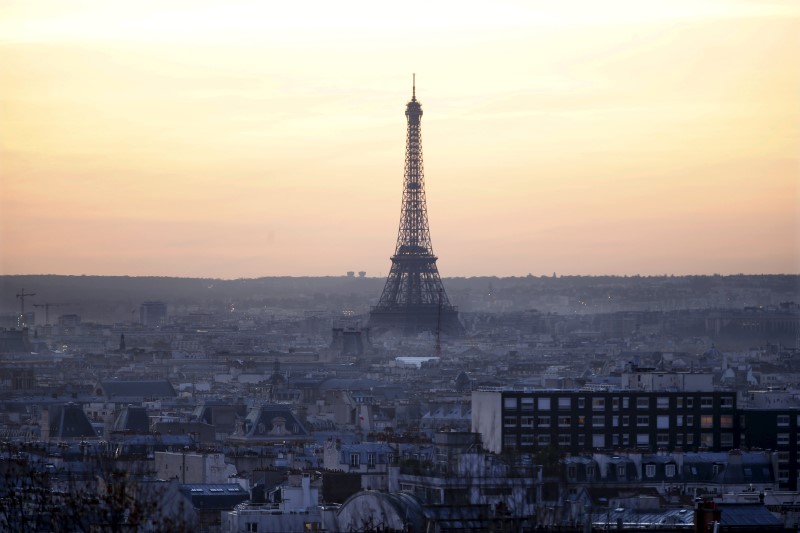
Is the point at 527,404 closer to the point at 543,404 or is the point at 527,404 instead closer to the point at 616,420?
the point at 543,404

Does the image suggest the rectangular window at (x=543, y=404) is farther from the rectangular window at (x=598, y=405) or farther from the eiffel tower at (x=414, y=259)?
the eiffel tower at (x=414, y=259)

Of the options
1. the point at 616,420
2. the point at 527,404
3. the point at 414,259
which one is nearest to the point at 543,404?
the point at 527,404

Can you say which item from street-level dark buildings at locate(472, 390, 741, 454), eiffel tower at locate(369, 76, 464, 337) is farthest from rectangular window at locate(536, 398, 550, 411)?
eiffel tower at locate(369, 76, 464, 337)

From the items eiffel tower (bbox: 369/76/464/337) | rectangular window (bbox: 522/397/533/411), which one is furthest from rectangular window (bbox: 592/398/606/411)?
→ eiffel tower (bbox: 369/76/464/337)

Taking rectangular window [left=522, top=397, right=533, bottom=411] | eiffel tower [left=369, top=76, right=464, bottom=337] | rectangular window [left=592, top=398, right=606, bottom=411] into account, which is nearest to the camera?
rectangular window [left=522, top=397, right=533, bottom=411]

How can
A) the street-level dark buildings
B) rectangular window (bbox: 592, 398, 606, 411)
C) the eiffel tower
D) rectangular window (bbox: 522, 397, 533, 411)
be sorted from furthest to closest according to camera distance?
the eiffel tower → rectangular window (bbox: 592, 398, 606, 411) → rectangular window (bbox: 522, 397, 533, 411) → the street-level dark buildings

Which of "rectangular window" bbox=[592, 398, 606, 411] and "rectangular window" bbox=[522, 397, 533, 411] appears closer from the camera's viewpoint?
"rectangular window" bbox=[522, 397, 533, 411]

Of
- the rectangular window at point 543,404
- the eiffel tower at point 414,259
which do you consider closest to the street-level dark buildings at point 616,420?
the rectangular window at point 543,404

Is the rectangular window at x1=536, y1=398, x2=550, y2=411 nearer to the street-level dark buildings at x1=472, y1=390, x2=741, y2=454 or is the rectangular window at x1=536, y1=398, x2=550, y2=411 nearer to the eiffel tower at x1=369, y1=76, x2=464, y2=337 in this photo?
the street-level dark buildings at x1=472, y1=390, x2=741, y2=454
